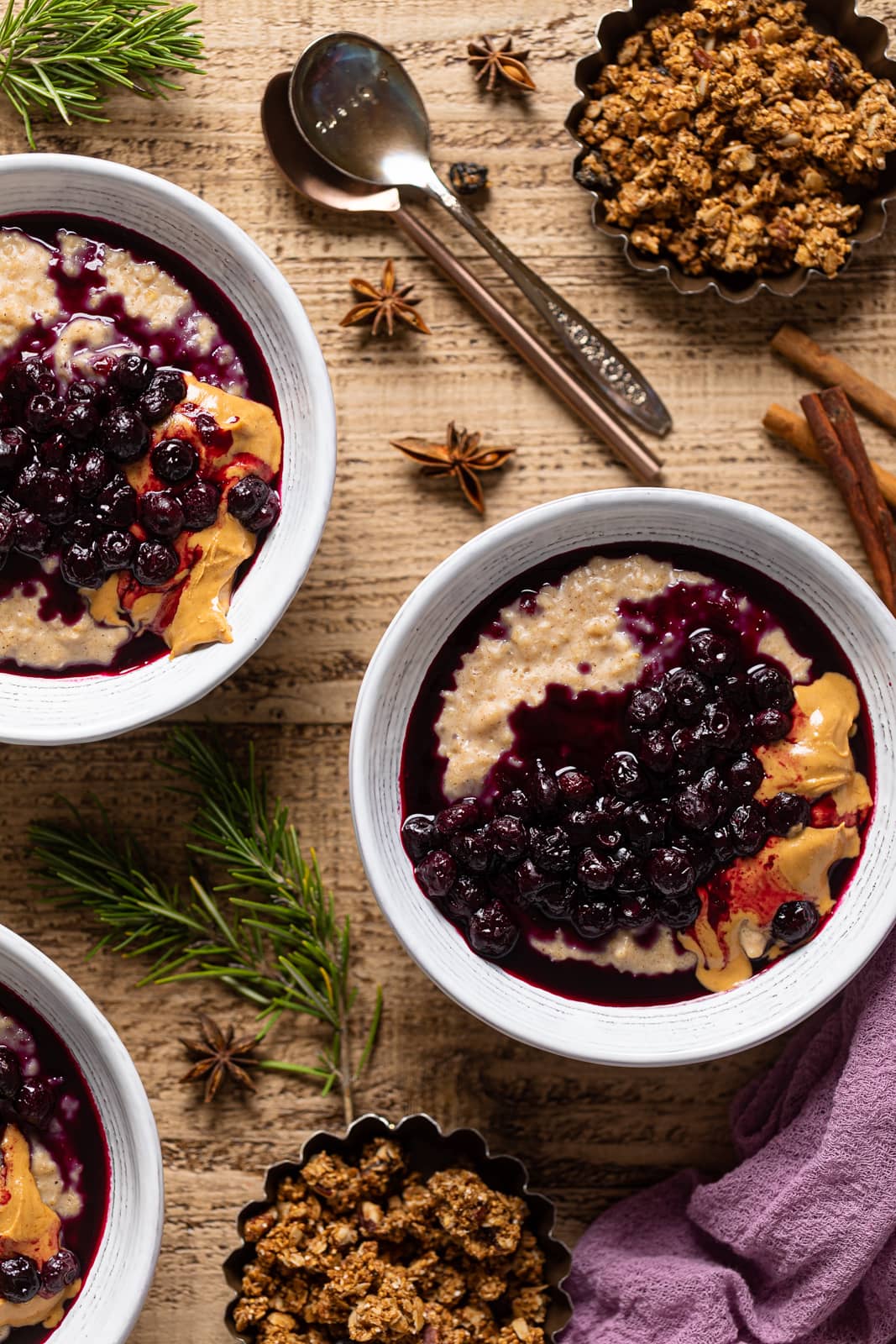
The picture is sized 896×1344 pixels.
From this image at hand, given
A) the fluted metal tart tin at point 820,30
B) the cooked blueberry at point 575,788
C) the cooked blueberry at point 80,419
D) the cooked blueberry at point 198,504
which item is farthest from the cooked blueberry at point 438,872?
the fluted metal tart tin at point 820,30

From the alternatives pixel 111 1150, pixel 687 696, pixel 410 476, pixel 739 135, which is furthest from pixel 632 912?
pixel 739 135

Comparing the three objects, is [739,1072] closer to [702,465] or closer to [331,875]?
[331,875]

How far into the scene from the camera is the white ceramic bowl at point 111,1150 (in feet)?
6.84

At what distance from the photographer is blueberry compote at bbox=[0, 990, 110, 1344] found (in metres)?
2.19

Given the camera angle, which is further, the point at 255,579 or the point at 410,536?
the point at 410,536

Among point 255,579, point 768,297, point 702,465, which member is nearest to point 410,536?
point 255,579

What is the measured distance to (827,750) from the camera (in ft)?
6.98

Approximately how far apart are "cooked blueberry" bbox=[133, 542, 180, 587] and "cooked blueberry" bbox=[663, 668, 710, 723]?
2.90 feet

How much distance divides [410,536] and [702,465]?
0.58 m

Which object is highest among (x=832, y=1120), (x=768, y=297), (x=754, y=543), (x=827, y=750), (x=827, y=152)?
(x=827, y=152)

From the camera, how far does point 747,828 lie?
6.84ft

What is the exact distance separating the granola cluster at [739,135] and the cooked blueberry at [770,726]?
2.74 ft

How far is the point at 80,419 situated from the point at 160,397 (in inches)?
5.5

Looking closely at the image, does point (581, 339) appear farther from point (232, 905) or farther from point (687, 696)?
point (232, 905)
